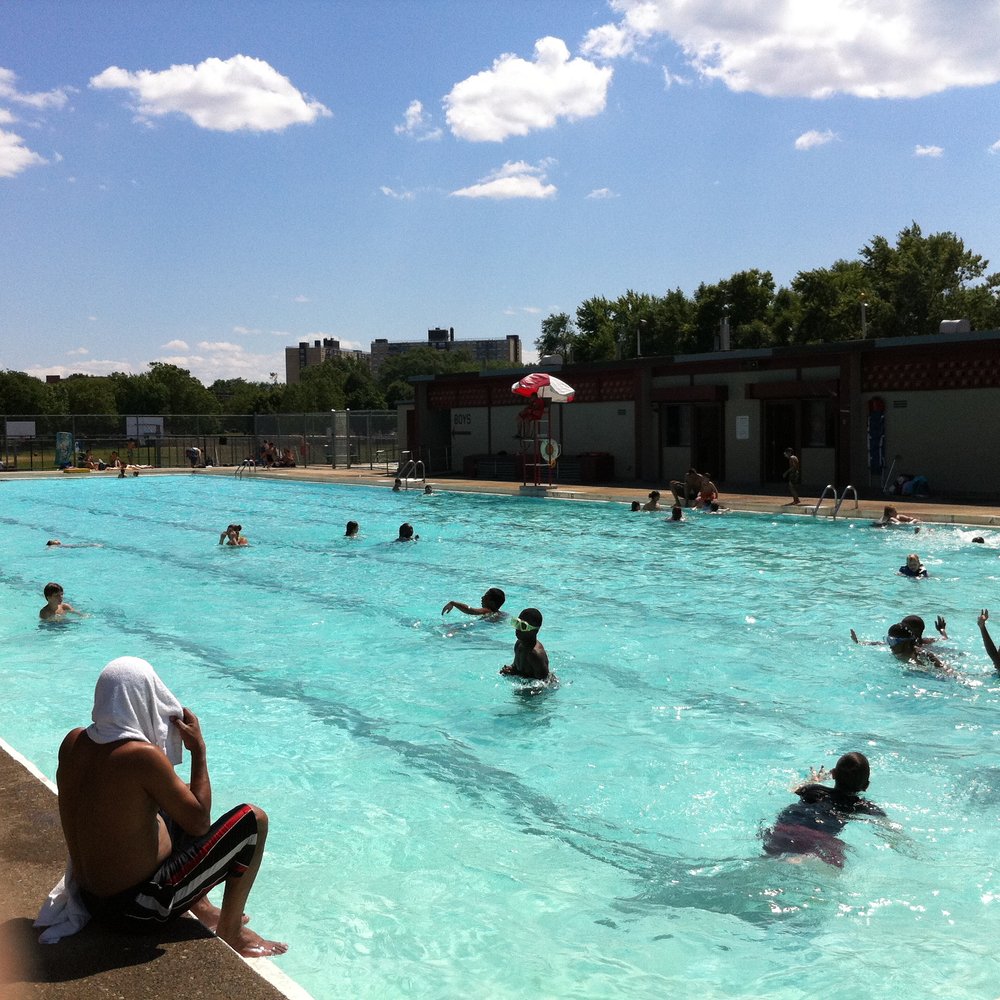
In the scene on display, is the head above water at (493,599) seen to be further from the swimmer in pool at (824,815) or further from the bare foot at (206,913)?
the bare foot at (206,913)

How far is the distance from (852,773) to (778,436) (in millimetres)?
24250

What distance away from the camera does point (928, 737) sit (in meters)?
8.98

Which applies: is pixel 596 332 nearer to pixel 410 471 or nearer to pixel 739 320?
pixel 739 320

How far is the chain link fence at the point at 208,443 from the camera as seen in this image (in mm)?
45594

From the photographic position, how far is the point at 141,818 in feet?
13.4

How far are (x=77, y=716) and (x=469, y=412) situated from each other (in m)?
30.7

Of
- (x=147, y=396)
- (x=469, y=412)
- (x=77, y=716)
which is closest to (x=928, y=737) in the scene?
(x=77, y=716)

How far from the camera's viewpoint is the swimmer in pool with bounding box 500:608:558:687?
33.1 feet

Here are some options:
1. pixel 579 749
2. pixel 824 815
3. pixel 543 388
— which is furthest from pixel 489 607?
pixel 543 388

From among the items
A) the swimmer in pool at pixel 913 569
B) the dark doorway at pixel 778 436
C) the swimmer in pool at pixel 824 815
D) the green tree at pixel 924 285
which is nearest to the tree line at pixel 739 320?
Result: the green tree at pixel 924 285

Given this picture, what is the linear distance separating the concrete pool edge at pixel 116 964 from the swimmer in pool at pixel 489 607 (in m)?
8.30

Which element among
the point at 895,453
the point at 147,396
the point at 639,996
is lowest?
the point at 639,996

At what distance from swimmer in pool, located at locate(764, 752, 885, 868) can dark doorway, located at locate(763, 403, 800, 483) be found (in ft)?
77.2

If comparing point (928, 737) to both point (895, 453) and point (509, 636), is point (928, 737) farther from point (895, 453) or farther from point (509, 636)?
point (895, 453)
